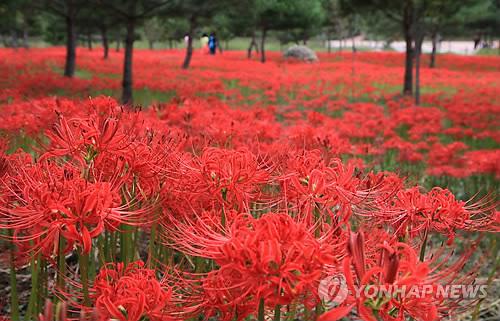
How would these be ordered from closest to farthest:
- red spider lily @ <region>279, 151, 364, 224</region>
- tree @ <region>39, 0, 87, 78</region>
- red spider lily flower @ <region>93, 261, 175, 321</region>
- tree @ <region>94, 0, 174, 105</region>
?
red spider lily flower @ <region>93, 261, 175, 321</region> → red spider lily @ <region>279, 151, 364, 224</region> → tree @ <region>94, 0, 174, 105</region> → tree @ <region>39, 0, 87, 78</region>

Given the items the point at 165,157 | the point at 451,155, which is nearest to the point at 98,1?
the point at 451,155

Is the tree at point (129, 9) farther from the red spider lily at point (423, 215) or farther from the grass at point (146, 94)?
the red spider lily at point (423, 215)

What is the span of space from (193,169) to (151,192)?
237 millimetres

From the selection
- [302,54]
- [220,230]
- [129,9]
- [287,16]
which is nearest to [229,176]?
[220,230]

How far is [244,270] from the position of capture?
99 centimetres

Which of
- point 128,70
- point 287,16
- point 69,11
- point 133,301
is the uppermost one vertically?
point 287,16

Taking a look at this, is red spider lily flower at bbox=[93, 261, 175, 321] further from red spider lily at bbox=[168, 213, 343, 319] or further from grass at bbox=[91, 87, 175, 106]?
grass at bbox=[91, 87, 175, 106]

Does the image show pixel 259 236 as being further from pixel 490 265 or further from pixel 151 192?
pixel 490 265

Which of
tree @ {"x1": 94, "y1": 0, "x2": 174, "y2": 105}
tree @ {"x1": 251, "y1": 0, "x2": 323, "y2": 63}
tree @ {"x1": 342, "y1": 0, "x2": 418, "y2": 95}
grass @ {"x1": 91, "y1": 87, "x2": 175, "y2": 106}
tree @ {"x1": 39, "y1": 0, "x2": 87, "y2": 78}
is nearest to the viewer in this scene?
tree @ {"x1": 94, "y1": 0, "x2": 174, "y2": 105}

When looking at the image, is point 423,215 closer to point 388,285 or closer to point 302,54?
point 388,285

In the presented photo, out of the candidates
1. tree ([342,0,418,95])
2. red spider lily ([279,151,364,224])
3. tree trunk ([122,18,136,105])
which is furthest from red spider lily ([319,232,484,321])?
tree ([342,0,418,95])

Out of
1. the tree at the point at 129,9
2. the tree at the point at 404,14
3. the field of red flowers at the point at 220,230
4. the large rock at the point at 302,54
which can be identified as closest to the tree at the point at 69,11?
the tree at the point at 129,9

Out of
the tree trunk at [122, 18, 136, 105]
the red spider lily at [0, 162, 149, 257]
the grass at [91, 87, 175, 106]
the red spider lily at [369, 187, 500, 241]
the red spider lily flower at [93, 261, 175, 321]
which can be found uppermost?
the tree trunk at [122, 18, 136, 105]

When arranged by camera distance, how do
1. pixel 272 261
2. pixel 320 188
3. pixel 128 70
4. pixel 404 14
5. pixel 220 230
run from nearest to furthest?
pixel 272 261, pixel 220 230, pixel 320 188, pixel 128 70, pixel 404 14
